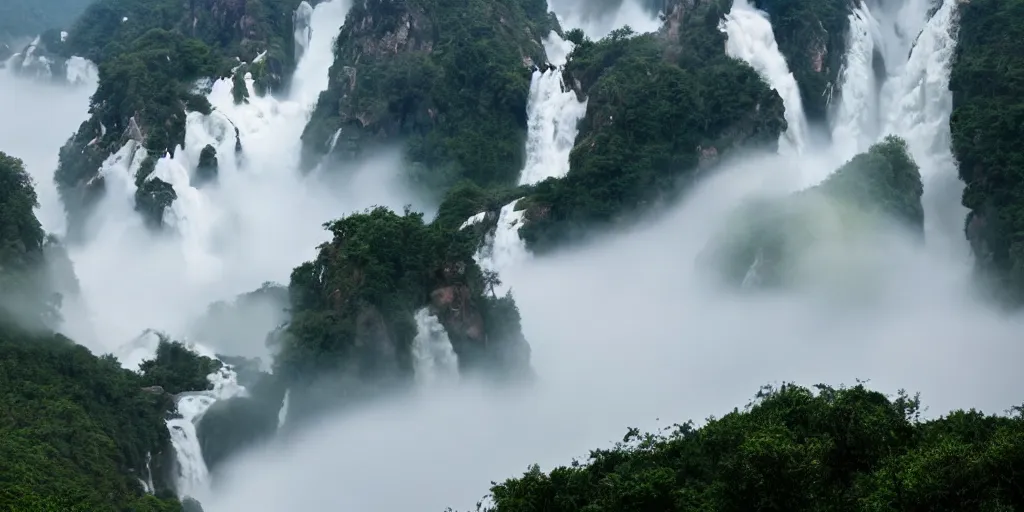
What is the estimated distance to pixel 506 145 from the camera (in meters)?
85.2

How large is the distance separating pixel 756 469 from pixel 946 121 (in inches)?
1730

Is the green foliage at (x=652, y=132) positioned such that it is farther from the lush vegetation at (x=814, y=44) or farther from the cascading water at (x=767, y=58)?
the lush vegetation at (x=814, y=44)

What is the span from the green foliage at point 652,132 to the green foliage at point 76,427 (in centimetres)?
2671

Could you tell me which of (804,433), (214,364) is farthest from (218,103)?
(804,433)

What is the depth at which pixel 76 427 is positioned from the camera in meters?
48.2

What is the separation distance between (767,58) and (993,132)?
18.1 metres

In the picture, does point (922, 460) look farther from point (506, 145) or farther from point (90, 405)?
point (506, 145)

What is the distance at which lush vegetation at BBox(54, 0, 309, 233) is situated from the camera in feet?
272

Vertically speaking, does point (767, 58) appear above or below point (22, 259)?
above

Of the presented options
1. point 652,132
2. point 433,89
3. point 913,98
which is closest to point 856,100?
point 913,98

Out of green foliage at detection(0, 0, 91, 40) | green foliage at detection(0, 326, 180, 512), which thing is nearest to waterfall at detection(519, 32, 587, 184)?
green foliage at detection(0, 326, 180, 512)

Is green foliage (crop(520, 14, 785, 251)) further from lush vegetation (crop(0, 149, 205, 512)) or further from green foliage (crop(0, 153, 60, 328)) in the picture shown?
green foliage (crop(0, 153, 60, 328))

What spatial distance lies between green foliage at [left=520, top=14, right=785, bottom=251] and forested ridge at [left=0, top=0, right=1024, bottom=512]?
0.40 feet

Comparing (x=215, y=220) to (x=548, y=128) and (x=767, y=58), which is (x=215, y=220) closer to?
(x=548, y=128)
